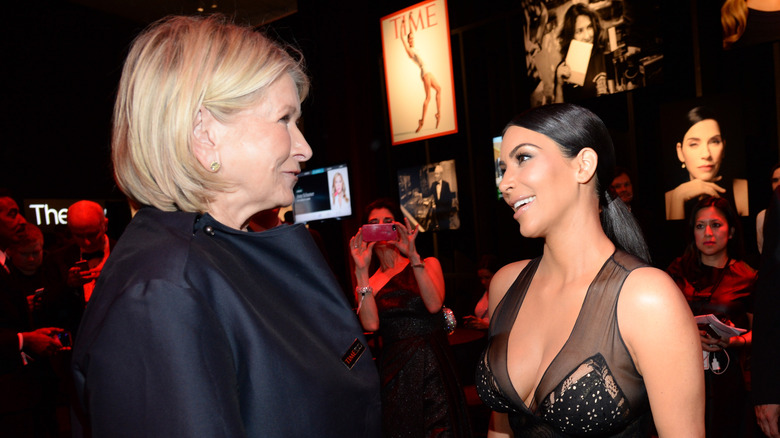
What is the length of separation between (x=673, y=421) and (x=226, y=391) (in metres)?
1.15

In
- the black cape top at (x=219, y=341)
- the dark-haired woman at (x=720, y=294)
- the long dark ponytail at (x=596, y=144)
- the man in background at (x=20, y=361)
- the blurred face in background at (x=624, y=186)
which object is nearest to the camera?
the black cape top at (x=219, y=341)

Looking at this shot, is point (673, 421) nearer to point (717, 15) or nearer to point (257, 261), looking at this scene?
point (257, 261)

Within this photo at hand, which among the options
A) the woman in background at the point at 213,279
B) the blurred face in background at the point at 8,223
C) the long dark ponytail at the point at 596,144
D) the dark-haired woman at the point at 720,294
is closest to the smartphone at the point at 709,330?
the dark-haired woman at the point at 720,294

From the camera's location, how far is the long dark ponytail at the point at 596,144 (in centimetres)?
152

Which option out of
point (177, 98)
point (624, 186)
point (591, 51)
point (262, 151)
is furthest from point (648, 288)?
point (591, 51)

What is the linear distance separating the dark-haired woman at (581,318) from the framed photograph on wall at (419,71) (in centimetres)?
426

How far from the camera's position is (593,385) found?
1384 millimetres

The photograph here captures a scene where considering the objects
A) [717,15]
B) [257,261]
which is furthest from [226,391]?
[717,15]

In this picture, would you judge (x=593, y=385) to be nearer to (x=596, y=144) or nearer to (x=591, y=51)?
(x=596, y=144)

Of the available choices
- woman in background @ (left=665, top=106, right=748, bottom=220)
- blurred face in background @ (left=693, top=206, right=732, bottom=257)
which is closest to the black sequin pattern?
blurred face in background @ (left=693, top=206, right=732, bottom=257)

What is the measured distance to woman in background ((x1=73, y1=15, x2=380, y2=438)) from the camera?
2.18 ft

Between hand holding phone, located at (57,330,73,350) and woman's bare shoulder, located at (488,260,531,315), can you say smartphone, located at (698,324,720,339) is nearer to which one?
woman's bare shoulder, located at (488,260,531,315)

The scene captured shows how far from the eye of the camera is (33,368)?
3.16 m

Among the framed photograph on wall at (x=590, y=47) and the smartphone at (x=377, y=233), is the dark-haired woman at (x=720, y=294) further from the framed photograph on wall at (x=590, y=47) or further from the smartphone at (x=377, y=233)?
the smartphone at (x=377, y=233)
